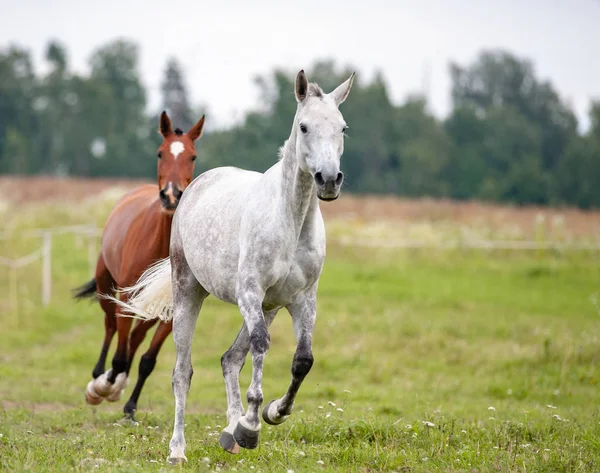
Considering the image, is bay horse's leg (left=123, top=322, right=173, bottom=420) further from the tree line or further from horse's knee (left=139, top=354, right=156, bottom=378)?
the tree line

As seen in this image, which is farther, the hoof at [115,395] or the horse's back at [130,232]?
the hoof at [115,395]

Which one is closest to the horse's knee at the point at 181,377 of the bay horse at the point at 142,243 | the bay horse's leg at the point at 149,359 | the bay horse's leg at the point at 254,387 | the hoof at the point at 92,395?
the bay horse's leg at the point at 254,387

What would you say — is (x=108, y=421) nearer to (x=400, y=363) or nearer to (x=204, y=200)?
(x=204, y=200)

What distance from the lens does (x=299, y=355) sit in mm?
5473

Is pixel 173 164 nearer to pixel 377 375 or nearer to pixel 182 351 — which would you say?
pixel 182 351

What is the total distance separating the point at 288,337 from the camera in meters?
14.4

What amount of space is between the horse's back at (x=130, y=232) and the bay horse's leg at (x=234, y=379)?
2.16 metres

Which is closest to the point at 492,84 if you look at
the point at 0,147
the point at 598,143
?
the point at 598,143

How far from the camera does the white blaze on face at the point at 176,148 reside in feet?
26.7

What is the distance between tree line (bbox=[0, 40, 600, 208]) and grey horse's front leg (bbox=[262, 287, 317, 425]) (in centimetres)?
4444

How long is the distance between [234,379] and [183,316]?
0.71 metres

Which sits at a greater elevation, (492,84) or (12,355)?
(492,84)

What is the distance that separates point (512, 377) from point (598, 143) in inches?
1955

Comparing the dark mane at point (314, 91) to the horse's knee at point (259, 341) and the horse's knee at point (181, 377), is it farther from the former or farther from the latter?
the horse's knee at point (181, 377)
